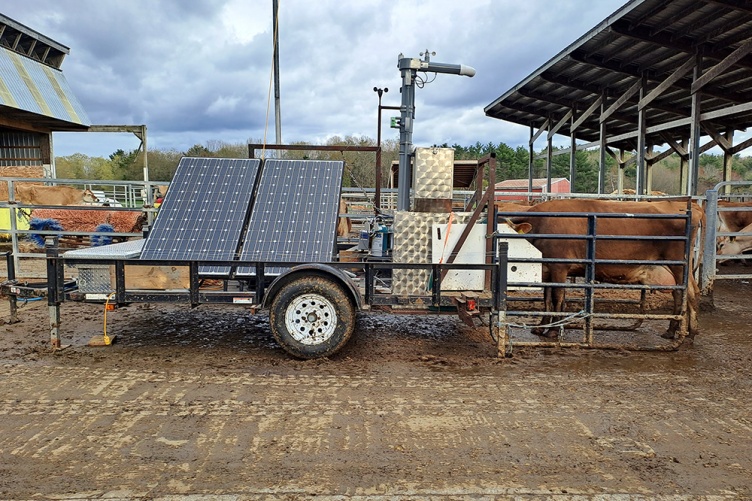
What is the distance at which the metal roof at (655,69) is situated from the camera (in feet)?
36.2

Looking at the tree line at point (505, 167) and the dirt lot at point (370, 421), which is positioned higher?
the tree line at point (505, 167)

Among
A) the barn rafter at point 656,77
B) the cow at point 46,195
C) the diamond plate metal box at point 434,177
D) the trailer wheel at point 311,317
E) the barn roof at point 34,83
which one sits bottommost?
the trailer wheel at point 311,317

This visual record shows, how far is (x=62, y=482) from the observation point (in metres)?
3.31

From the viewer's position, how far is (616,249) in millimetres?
7297

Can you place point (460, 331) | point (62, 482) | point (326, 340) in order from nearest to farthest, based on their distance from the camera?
point (62, 482) < point (326, 340) < point (460, 331)

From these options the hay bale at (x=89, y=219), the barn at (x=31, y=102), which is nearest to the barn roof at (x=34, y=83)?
the barn at (x=31, y=102)

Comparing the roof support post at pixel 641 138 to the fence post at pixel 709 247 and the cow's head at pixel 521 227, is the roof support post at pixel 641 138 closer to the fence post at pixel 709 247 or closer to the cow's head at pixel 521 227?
the fence post at pixel 709 247

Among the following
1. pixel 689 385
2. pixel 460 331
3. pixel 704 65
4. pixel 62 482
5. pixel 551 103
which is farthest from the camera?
pixel 551 103

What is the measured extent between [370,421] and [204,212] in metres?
3.60

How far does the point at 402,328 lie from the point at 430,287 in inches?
69.0

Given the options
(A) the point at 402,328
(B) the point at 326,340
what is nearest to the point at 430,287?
(B) the point at 326,340

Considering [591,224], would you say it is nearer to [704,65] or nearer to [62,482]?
[62,482]

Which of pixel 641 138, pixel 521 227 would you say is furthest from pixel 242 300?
pixel 641 138

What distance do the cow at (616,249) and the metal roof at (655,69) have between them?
5.50m
